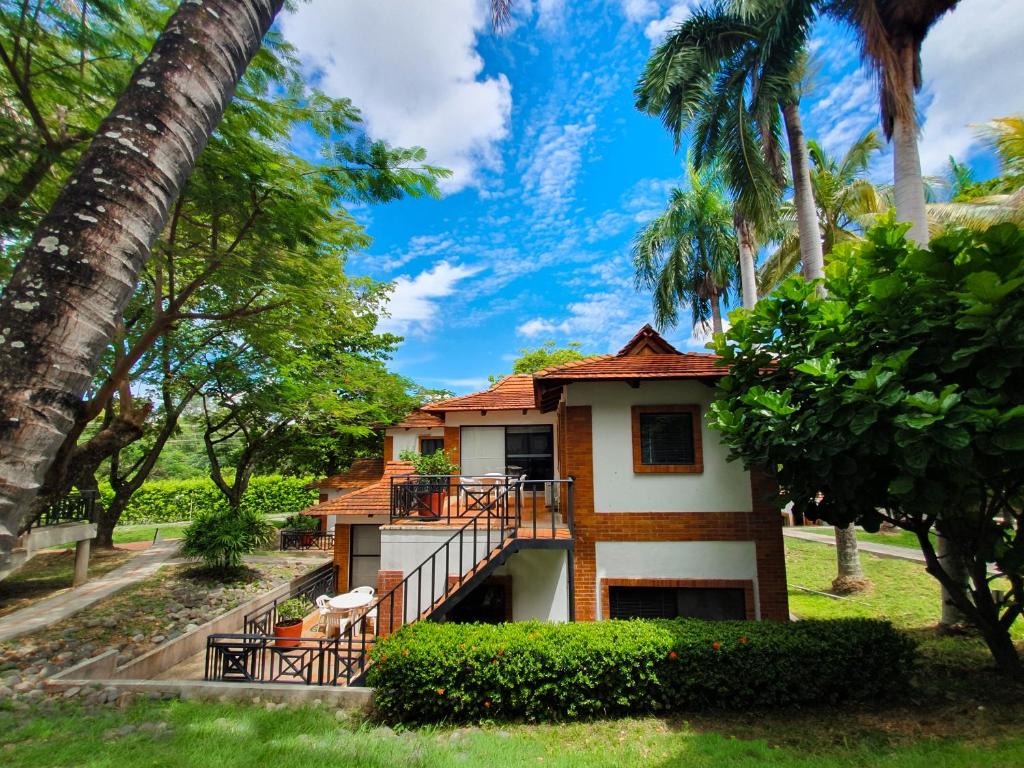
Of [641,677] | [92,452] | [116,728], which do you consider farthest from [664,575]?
[92,452]

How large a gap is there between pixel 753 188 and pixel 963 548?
9.23 m

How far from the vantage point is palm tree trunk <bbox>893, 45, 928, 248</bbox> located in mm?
8070

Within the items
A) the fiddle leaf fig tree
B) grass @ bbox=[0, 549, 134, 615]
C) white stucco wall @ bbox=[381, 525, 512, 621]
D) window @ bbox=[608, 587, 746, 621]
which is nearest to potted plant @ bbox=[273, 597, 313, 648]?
white stucco wall @ bbox=[381, 525, 512, 621]

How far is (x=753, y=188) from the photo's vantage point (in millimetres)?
11727

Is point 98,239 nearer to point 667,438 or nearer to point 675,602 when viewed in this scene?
point 667,438

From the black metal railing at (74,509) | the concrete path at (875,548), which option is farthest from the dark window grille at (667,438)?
the black metal railing at (74,509)

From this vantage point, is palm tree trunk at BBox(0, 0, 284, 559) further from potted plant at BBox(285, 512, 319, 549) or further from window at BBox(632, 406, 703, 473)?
potted plant at BBox(285, 512, 319, 549)

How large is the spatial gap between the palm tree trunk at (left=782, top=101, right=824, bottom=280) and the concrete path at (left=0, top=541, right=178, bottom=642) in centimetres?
1865

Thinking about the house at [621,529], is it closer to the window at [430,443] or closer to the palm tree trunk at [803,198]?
the palm tree trunk at [803,198]

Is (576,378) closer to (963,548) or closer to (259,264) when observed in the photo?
(963,548)

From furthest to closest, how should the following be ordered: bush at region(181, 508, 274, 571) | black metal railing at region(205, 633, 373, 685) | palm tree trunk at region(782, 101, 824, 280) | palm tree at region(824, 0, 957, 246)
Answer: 1. bush at region(181, 508, 274, 571)
2. palm tree trunk at region(782, 101, 824, 280)
3. palm tree at region(824, 0, 957, 246)
4. black metal railing at region(205, 633, 373, 685)

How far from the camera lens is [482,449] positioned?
1290cm

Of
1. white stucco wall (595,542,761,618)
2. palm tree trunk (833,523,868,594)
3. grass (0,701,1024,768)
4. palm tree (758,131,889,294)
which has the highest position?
palm tree (758,131,889,294)

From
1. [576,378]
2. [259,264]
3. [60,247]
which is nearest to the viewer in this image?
[60,247]
